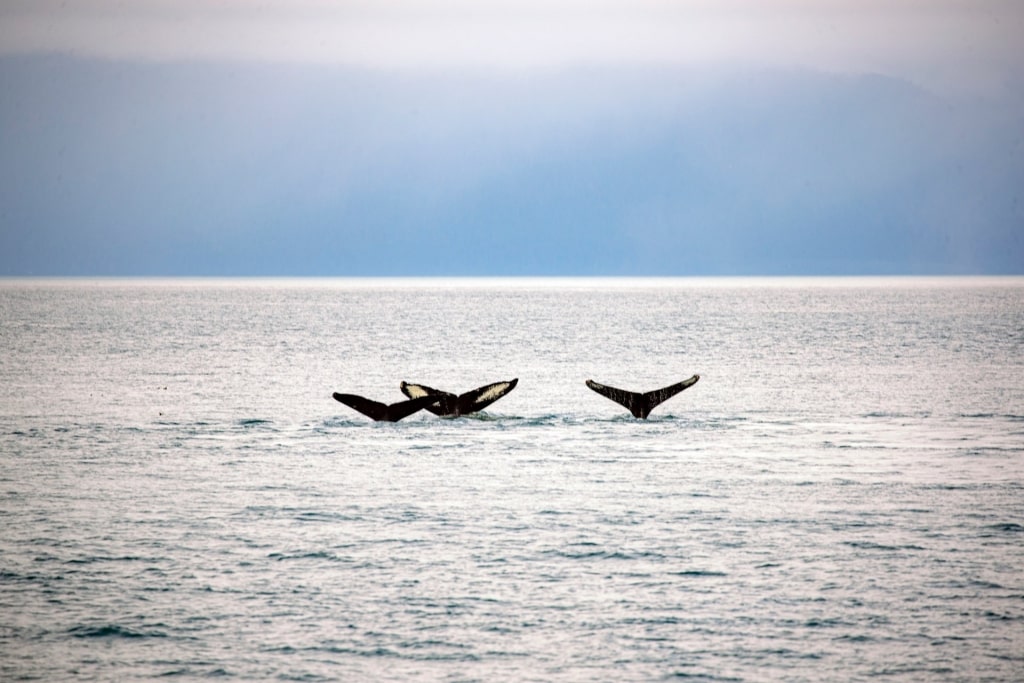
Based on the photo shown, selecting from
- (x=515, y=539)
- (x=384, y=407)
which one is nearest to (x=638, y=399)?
(x=384, y=407)

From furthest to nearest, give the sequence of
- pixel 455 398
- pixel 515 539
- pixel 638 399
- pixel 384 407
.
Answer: pixel 638 399, pixel 455 398, pixel 384 407, pixel 515 539

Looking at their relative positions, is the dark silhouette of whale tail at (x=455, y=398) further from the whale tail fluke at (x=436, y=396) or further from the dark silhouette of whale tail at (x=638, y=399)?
the dark silhouette of whale tail at (x=638, y=399)

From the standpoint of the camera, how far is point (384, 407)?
1629 inches

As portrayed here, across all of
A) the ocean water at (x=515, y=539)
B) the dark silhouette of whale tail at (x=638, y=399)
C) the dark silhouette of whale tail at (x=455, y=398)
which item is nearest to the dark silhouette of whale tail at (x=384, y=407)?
the dark silhouette of whale tail at (x=455, y=398)

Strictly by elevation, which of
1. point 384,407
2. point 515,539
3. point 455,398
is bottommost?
point 515,539

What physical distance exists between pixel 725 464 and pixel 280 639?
17687mm

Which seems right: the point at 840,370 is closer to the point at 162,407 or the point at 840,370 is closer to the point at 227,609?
the point at 162,407

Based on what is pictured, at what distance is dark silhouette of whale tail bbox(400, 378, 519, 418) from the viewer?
4106 centimetres

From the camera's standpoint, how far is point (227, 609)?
18.0 m

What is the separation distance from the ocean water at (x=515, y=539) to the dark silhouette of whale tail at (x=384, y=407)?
0.72 m

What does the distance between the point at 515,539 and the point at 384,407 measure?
757 inches

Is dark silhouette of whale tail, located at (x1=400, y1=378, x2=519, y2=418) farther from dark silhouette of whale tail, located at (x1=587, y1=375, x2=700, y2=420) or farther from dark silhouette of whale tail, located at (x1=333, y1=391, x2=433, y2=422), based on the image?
dark silhouette of whale tail, located at (x1=587, y1=375, x2=700, y2=420)

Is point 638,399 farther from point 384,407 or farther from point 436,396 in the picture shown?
point 384,407

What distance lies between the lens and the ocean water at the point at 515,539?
16.2 m
